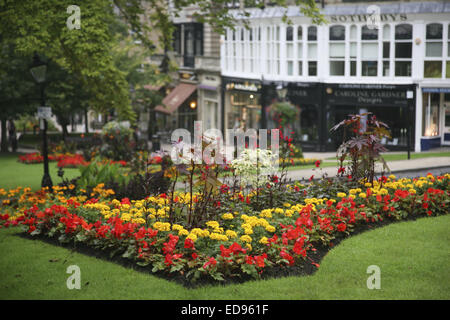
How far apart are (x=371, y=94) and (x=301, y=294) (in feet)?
81.2

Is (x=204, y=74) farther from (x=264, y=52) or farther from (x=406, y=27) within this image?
(x=406, y=27)

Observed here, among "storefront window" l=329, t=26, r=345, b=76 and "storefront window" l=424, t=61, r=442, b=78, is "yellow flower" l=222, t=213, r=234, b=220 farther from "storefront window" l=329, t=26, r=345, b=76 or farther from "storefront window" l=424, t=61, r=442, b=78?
"storefront window" l=329, t=26, r=345, b=76

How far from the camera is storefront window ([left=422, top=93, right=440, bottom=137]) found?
2841 cm

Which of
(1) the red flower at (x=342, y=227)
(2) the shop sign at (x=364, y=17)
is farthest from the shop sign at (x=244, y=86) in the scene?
(1) the red flower at (x=342, y=227)

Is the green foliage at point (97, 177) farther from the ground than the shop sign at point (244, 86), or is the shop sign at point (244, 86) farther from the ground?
the shop sign at point (244, 86)

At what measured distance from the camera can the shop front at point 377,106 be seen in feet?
99.6

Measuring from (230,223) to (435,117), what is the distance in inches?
796

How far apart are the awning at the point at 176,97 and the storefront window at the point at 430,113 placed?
64.3ft

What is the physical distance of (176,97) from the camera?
4600 centimetres

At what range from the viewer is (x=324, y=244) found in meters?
10.8

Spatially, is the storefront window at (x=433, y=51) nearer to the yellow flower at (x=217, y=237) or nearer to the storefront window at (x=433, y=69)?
the storefront window at (x=433, y=69)

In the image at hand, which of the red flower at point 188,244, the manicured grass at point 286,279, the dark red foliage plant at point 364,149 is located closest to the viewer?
the manicured grass at point 286,279

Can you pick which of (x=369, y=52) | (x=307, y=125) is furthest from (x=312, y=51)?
(x=307, y=125)
